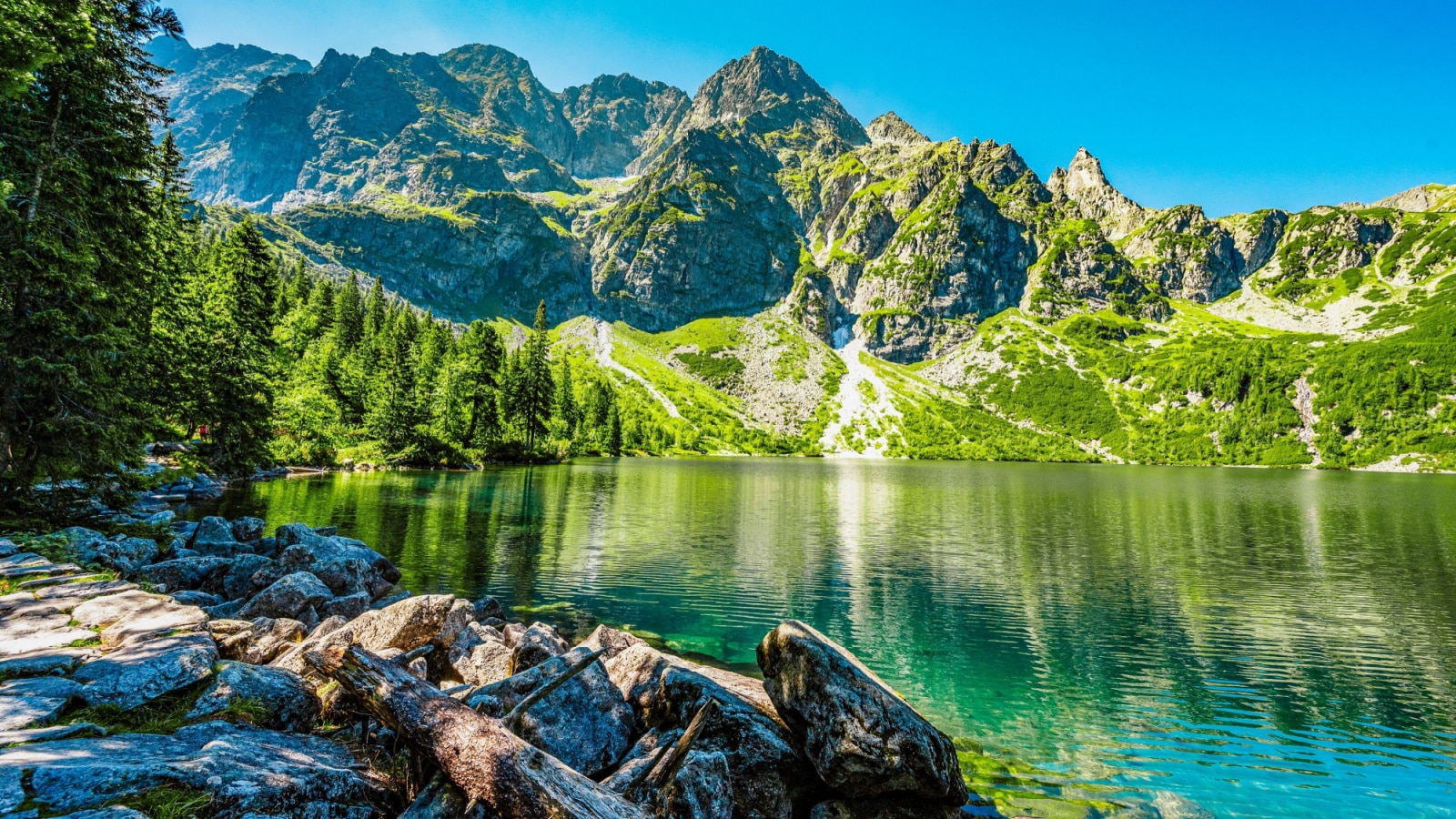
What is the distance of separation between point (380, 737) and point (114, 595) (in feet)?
27.3

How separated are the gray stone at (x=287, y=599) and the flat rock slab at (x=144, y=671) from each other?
307 inches

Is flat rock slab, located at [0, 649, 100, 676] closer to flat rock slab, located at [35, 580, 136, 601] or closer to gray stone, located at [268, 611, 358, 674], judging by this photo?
gray stone, located at [268, 611, 358, 674]

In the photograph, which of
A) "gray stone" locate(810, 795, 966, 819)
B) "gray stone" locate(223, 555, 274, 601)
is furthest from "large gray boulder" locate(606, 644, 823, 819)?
"gray stone" locate(223, 555, 274, 601)

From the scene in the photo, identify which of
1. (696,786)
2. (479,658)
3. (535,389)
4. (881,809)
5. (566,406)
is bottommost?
(881,809)

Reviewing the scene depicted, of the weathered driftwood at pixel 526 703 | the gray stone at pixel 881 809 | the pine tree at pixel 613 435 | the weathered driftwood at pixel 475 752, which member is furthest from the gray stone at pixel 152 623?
the pine tree at pixel 613 435

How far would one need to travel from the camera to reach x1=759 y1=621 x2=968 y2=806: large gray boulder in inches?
344

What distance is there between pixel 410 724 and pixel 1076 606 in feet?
87.7

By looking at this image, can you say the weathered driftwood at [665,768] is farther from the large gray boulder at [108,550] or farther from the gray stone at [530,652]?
the large gray boulder at [108,550]

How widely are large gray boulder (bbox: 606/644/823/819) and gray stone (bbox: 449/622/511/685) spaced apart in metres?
2.99

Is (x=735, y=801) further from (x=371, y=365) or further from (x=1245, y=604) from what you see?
(x=371, y=365)

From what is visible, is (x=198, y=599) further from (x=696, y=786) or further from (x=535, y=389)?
(x=535, y=389)

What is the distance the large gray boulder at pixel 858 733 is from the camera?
873 centimetres

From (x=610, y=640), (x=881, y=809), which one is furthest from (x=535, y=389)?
(x=881, y=809)

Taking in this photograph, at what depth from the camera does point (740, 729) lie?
30.7ft
